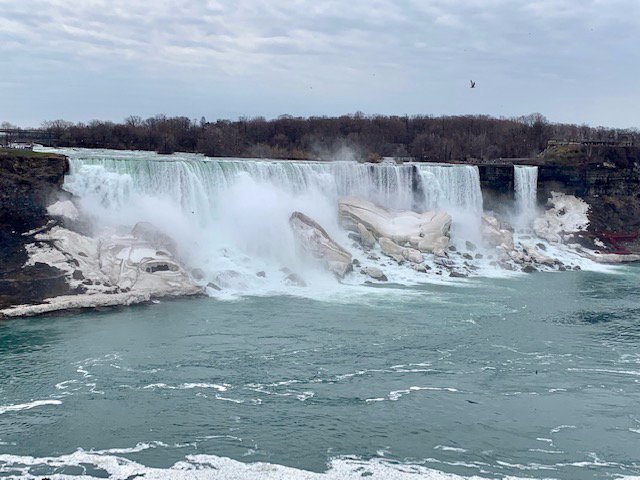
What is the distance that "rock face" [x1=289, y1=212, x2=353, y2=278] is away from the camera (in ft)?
99.5

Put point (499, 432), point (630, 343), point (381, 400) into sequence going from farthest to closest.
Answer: point (630, 343), point (381, 400), point (499, 432)

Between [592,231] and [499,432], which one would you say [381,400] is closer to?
[499,432]

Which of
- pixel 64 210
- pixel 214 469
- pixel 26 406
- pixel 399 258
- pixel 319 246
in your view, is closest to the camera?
pixel 214 469

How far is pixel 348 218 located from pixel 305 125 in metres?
33.6

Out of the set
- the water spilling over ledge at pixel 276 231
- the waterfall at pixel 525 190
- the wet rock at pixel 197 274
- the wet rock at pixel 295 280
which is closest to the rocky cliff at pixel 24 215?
the water spilling over ledge at pixel 276 231

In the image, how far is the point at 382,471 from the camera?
1202cm

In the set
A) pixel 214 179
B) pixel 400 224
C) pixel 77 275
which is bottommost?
pixel 77 275

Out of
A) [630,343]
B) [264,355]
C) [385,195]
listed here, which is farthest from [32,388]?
[385,195]

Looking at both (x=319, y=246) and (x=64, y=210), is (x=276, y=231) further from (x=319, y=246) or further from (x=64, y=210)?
(x=64, y=210)

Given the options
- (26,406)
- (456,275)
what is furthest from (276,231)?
(26,406)

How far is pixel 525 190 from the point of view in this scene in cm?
4462

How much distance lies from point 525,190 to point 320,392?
3222cm

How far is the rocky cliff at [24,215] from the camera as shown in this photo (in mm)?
24188

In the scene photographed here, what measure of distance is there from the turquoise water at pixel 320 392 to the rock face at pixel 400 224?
A: 406 inches
